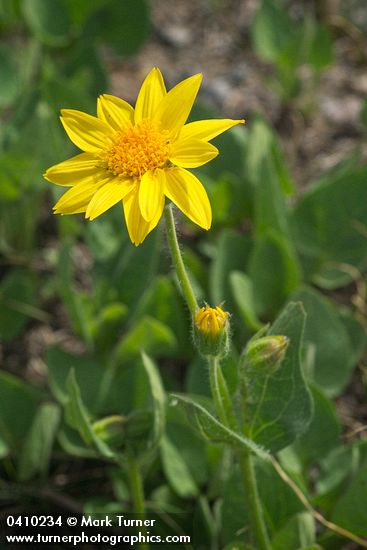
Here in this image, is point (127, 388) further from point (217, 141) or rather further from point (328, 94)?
point (328, 94)

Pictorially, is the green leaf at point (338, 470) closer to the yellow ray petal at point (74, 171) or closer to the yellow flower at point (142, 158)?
the yellow flower at point (142, 158)

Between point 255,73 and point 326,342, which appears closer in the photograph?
point 326,342

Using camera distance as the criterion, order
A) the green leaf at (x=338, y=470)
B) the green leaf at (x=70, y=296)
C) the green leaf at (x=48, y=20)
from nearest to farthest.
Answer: the green leaf at (x=338, y=470), the green leaf at (x=70, y=296), the green leaf at (x=48, y=20)

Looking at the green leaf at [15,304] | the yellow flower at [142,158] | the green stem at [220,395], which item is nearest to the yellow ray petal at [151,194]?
the yellow flower at [142,158]

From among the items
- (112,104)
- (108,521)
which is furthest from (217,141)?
(108,521)

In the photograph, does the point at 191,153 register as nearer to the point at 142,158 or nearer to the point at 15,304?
the point at 142,158

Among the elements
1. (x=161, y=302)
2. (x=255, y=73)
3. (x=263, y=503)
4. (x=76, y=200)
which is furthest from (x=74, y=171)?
(x=255, y=73)

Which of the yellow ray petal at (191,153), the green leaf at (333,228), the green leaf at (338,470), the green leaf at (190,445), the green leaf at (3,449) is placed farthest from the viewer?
the green leaf at (333,228)
